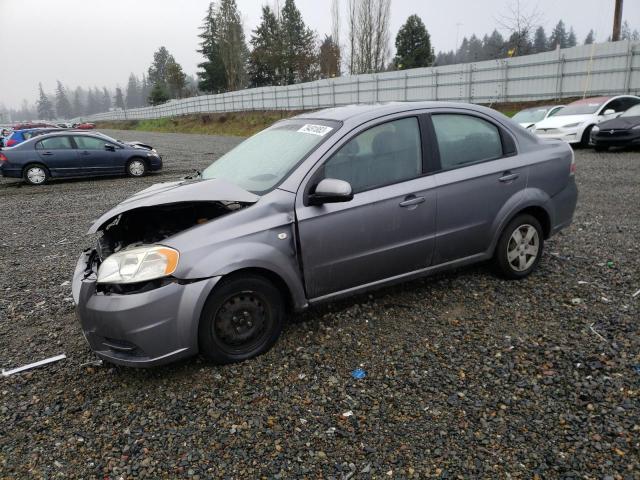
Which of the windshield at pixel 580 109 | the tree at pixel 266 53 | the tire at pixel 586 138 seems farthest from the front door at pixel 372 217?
the tree at pixel 266 53

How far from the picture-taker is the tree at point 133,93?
495ft

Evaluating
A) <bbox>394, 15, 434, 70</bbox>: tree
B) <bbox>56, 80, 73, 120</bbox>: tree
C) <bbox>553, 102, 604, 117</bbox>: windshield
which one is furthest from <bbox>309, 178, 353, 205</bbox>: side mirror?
<bbox>56, 80, 73, 120</bbox>: tree

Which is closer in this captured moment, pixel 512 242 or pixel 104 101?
pixel 512 242

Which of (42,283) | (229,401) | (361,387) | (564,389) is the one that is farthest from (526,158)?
(42,283)

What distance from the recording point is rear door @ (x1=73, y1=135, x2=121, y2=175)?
533 inches

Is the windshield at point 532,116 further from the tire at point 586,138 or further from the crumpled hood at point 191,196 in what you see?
the crumpled hood at point 191,196

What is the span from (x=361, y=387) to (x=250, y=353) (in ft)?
2.72

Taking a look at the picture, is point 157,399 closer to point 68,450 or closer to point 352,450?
point 68,450

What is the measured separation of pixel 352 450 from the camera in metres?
2.50

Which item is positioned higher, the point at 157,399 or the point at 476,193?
the point at 476,193

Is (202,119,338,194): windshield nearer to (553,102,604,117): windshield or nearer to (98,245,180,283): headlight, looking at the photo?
(98,245,180,283): headlight

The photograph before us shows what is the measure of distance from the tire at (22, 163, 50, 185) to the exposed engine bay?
37.5 feet

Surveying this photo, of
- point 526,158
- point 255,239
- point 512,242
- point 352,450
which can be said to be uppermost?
point 526,158

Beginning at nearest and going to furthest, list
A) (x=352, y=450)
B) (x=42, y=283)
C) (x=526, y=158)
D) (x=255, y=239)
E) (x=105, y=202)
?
(x=352, y=450) → (x=255, y=239) → (x=526, y=158) → (x=42, y=283) → (x=105, y=202)
